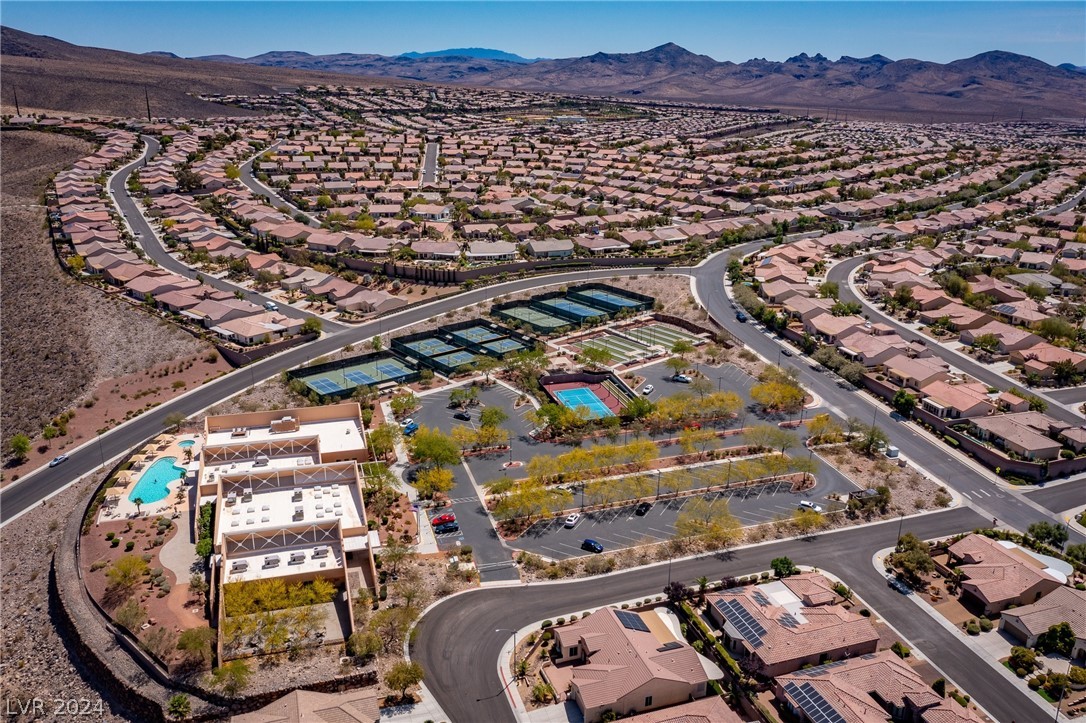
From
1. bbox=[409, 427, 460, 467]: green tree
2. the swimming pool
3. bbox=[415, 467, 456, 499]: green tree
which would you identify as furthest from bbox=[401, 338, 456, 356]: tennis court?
the swimming pool

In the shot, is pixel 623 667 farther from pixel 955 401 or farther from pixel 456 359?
pixel 955 401

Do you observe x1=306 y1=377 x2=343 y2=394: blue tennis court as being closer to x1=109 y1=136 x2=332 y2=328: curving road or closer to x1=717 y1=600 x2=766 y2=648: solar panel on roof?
x1=109 y1=136 x2=332 y2=328: curving road

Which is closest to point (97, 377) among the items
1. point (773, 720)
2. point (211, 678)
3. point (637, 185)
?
point (211, 678)

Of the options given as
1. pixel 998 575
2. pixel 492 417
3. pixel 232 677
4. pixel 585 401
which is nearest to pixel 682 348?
pixel 585 401

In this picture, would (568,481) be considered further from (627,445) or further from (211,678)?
(211,678)

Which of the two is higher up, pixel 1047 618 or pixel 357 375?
pixel 357 375
